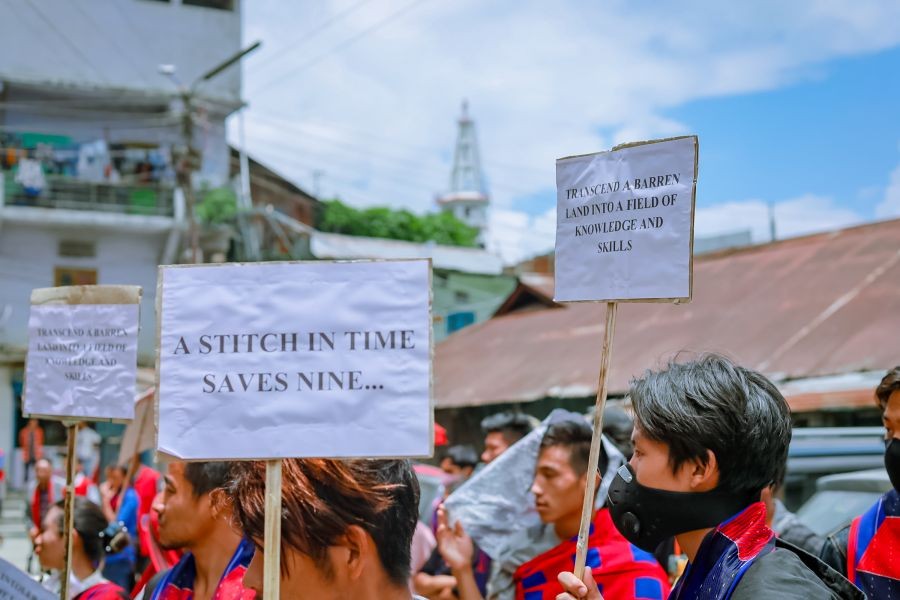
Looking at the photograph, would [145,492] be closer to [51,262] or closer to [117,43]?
[51,262]

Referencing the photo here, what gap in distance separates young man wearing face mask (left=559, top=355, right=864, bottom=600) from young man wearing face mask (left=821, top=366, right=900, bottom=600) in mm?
960

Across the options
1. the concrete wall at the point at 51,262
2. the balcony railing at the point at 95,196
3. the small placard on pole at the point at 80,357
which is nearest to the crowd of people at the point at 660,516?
the small placard on pole at the point at 80,357

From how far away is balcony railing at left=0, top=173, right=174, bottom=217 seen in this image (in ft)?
87.7

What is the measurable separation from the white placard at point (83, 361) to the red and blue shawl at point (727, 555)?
83.2 inches

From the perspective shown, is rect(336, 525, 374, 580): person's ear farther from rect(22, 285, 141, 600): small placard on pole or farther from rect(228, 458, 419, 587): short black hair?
rect(22, 285, 141, 600): small placard on pole

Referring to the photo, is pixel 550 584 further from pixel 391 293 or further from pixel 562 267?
pixel 391 293

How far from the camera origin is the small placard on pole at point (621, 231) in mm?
2521

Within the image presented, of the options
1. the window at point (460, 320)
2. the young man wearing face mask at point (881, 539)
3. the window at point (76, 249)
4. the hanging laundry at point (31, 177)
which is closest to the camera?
the young man wearing face mask at point (881, 539)

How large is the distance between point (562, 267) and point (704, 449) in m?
0.68

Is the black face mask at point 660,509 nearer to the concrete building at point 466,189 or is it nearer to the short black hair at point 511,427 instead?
the short black hair at point 511,427

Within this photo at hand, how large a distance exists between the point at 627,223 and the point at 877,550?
131 cm

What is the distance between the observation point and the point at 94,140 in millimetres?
28047

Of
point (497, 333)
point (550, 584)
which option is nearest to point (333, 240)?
point (497, 333)

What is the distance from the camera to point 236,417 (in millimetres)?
2338
